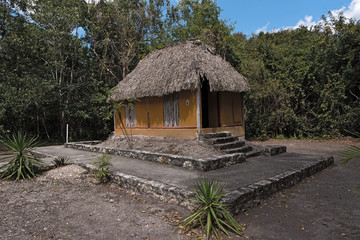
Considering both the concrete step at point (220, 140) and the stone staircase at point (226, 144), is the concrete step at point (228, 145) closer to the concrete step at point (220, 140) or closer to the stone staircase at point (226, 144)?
the stone staircase at point (226, 144)

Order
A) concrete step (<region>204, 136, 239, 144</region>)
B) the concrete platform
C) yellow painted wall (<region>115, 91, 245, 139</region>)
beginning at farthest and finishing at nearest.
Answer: yellow painted wall (<region>115, 91, 245, 139</region>)
concrete step (<region>204, 136, 239, 144</region>)
the concrete platform

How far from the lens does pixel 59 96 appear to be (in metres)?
14.9

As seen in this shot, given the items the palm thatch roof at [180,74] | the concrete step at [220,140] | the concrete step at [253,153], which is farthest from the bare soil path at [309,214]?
the palm thatch roof at [180,74]

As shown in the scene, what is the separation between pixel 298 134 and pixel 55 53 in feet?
→ 54.7

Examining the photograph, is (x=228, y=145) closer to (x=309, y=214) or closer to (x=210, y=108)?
(x=210, y=108)

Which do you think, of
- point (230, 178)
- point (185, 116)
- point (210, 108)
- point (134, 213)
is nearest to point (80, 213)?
point (134, 213)

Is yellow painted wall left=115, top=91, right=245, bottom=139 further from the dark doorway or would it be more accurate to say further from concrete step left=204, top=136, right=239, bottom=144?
concrete step left=204, top=136, right=239, bottom=144

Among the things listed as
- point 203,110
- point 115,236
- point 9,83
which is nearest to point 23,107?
point 9,83

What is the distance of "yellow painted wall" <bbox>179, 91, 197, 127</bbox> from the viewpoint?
28.2ft

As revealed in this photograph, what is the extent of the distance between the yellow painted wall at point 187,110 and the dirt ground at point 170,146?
720mm

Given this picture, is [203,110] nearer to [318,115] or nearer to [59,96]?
[318,115]

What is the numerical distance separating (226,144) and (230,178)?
3096 millimetres

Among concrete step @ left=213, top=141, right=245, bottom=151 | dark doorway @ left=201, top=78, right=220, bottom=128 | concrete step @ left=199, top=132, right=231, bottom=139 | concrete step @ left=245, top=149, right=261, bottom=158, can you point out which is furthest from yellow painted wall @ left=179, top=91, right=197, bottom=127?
concrete step @ left=245, top=149, right=261, bottom=158

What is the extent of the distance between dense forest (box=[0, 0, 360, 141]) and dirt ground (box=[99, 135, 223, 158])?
5252 mm
